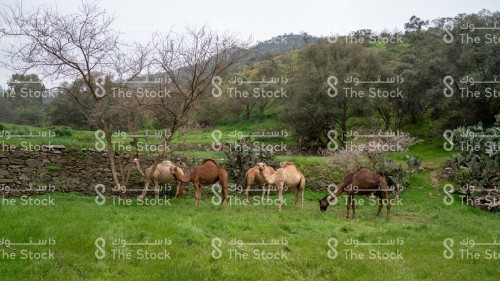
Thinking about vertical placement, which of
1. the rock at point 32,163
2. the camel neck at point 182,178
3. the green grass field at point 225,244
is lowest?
the green grass field at point 225,244

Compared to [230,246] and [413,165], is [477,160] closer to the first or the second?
[413,165]

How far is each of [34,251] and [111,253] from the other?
6.47 feet

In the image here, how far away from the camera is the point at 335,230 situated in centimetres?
1411

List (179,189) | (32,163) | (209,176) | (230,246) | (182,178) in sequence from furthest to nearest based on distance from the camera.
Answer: (179,189) < (32,163) < (182,178) < (209,176) < (230,246)

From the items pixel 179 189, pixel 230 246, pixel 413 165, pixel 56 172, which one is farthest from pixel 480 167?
pixel 56 172

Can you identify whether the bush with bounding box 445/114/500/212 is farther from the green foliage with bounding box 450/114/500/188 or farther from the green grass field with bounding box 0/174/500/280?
the green grass field with bounding box 0/174/500/280

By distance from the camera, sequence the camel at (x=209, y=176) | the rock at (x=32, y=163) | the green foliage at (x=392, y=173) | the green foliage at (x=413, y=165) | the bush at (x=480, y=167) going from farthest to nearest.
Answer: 1. the green foliage at (x=413, y=165)
2. the green foliage at (x=392, y=173)
3. the bush at (x=480, y=167)
4. the rock at (x=32, y=163)
5. the camel at (x=209, y=176)

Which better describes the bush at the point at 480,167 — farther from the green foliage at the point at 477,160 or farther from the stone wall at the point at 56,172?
the stone wall at the point at 56,172

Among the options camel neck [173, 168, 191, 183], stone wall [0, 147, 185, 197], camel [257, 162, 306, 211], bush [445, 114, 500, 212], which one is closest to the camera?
camel neck [173, 168, 191, 183]

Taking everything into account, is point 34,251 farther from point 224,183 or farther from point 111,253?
point 224,183

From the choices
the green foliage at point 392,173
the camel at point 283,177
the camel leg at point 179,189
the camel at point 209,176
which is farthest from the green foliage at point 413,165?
the camel leg at point 179,189

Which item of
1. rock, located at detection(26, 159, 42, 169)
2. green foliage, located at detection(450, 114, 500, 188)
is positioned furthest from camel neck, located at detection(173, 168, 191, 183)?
green foliage, located at detection(450, 114, 500, 188)

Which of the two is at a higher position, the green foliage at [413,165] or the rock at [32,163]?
the rock at [32,163]

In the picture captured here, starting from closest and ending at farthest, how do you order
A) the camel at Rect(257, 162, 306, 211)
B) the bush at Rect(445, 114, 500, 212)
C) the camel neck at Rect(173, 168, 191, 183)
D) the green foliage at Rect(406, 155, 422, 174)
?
the camel neck at Rect(173, 168, 191, 183)
the camel at Rect(257, 162, 306, 211)
the bush at Rect(445, 114, 500, 212)
the green foliage at Rect(406, 155, 422, 174)
